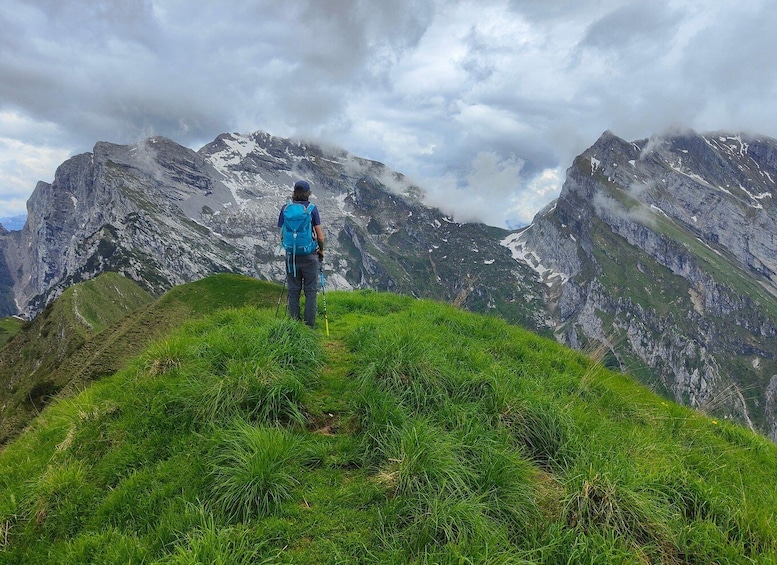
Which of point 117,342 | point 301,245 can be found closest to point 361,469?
point 301,245

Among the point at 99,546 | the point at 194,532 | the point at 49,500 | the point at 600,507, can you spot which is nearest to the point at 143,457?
the point at 49,500

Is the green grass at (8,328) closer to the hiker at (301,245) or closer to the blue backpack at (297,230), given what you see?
the hiker at (301,245)

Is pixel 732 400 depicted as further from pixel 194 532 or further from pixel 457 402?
pixel 194 532

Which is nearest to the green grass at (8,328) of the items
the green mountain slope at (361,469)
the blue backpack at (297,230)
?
the blue backpack at (297,230)

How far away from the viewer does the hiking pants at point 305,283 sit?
35.9 feet

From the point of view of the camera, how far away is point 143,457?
5.65 m

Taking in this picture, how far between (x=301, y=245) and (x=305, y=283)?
3.87ft

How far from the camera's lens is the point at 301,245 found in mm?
10664

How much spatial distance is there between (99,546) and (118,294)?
102994 millimetres

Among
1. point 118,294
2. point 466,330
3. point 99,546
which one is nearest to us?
point 99,546

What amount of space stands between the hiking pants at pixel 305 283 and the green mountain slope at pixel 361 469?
7.79 feet

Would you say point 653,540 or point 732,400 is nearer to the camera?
point 653,540

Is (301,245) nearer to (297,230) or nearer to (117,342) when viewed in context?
(297,230)

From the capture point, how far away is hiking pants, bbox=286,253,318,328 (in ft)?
35.9
